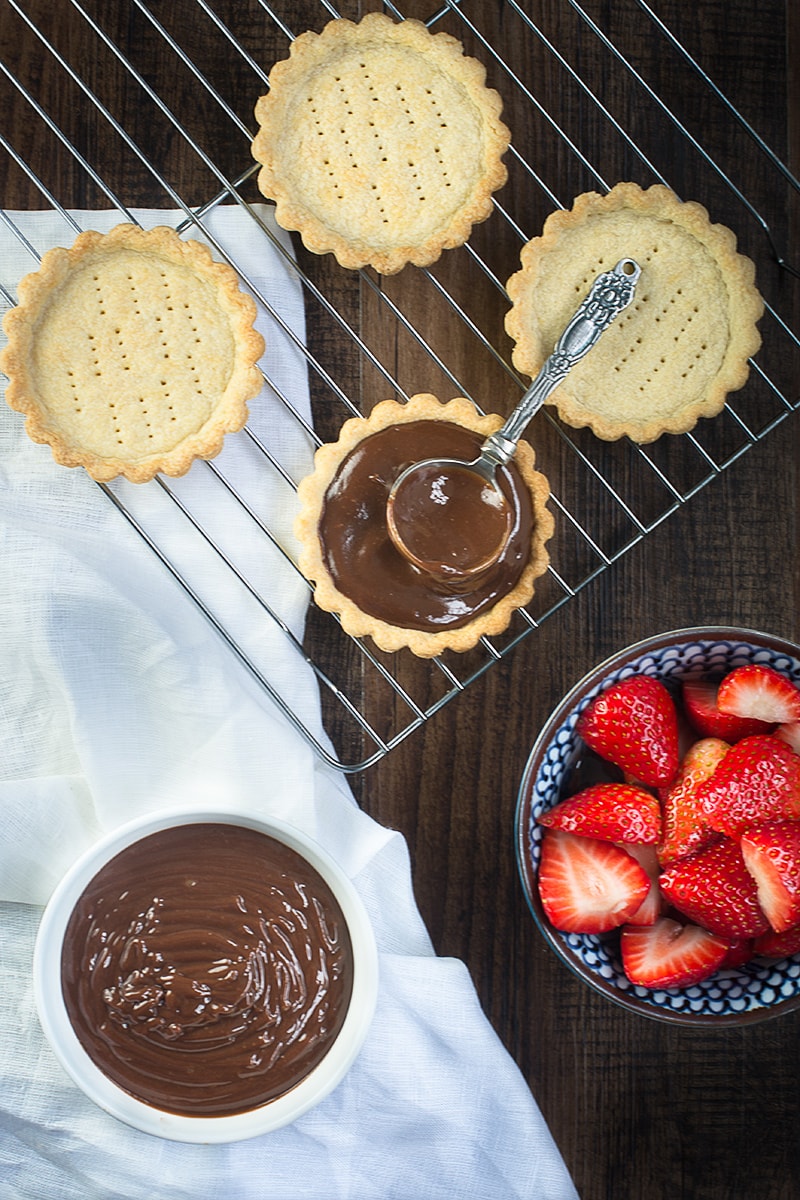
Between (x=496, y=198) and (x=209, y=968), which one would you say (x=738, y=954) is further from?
(x=496, y=198)

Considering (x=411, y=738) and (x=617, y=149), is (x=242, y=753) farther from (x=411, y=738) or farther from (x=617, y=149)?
(x=617, y=149)

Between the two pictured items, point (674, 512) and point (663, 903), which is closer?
point (663, 903)

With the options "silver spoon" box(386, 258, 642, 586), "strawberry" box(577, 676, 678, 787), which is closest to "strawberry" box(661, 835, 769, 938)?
"strawberry" box(577, 676, 678, 787)

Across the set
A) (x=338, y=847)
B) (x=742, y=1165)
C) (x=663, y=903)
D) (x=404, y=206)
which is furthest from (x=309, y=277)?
(x=742, y=1165)

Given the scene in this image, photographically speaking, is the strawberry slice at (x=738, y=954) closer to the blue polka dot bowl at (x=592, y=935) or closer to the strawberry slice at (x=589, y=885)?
the blue polka dot bowl at (x=592, y=935)

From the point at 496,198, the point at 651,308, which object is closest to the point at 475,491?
the point at 651,308

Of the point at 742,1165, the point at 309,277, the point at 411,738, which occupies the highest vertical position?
the point at 309,277

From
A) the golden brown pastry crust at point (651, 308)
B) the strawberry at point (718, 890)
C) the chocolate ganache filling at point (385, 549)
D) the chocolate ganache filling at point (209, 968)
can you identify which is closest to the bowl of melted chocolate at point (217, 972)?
the chocolate ganache filling at point (209, 968)
